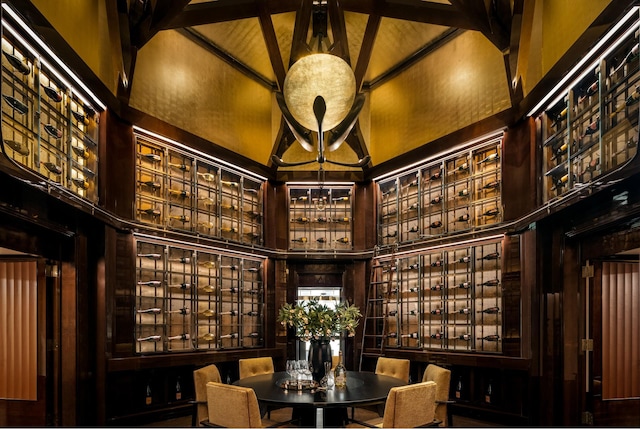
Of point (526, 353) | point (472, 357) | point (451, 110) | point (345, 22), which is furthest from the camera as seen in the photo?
point (345, 22)

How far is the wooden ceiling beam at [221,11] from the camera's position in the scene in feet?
20.1

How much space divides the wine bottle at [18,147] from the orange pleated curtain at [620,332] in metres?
5.82

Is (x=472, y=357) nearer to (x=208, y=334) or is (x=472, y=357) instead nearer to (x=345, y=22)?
(x=208, y=334)

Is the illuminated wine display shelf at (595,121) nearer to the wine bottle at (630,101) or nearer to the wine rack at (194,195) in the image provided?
the wine bottle at (630,101)

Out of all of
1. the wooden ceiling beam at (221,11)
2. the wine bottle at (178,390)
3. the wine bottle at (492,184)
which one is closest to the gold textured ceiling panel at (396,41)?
the wooden ceiling beam at (221,11)

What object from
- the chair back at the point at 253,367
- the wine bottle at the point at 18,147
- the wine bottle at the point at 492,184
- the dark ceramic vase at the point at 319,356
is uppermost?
the wine bottle at the point at 18,147

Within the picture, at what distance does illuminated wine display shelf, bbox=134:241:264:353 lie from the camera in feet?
20.3

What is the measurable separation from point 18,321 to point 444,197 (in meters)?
5.37

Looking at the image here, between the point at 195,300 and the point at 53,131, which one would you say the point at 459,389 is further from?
the point at 53,131

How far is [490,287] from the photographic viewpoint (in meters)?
6.32

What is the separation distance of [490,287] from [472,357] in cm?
87

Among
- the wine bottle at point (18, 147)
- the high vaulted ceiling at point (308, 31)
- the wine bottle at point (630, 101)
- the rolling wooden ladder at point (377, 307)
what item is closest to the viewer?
the wine bottle at point (630, 101)

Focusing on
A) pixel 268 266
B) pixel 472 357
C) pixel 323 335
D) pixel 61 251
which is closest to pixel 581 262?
pixel 472 357

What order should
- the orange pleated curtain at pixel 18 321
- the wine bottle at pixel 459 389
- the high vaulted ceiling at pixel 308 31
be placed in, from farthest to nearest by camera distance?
the wine bottle at pixel 459 389, the high vaulted ceiling at pixel 308 31, the orange pleated curtain at pixel 18 321
